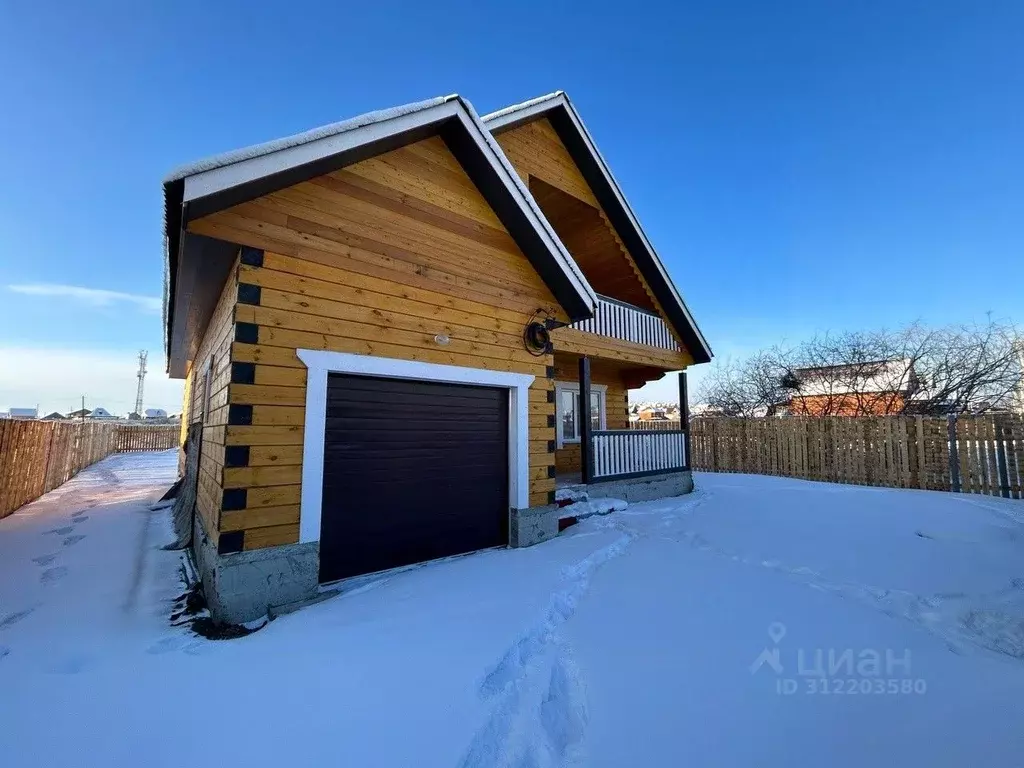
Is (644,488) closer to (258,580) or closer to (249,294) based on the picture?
(258,580)

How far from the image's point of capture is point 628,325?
9.12m

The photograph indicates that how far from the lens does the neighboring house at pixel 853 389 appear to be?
15.3 m

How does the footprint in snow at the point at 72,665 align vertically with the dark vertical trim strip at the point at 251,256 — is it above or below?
below

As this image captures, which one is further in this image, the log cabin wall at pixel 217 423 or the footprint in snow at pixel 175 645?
the log cabin wall at pixel 217 423

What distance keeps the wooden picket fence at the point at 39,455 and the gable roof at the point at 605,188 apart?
10.8 m

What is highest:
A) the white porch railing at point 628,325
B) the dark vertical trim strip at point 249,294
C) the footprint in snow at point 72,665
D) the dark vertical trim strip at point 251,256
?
the white porch railing at point 628,325

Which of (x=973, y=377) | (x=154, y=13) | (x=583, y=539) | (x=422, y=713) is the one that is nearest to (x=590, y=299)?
(x=583, y=539)

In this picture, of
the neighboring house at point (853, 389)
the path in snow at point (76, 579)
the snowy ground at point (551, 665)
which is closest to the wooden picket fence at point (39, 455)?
the path in snow at point (76, 579)

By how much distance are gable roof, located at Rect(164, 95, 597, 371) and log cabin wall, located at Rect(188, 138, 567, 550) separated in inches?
5.4

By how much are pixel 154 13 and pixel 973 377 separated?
74.2 ft

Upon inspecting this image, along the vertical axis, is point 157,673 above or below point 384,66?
below

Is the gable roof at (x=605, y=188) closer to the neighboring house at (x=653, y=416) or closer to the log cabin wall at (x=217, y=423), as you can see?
the log cabin wall at (x=217, y=423)

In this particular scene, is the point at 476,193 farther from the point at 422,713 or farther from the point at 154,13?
the point at 154,13

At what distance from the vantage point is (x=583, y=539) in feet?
18.4
